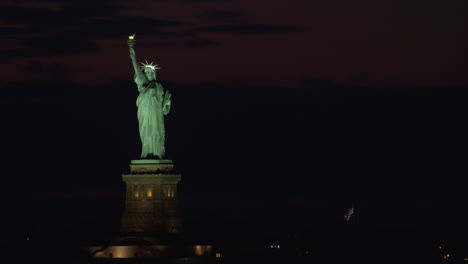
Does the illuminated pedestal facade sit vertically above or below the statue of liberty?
below

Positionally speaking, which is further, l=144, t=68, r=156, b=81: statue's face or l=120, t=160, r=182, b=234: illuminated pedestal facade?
l=144, t=68, r=156, b=81: statue's face

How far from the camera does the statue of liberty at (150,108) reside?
129 metres

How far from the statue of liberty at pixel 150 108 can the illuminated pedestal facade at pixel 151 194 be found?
1.00 m

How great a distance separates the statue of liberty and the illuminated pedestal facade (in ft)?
3.28

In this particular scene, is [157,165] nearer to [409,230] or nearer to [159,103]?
[159,103]

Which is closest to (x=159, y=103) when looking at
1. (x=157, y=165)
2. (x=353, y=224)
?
(x=157, y=165)

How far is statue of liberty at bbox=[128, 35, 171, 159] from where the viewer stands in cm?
12862

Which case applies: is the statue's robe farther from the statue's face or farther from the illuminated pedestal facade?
the illuminated pedestal facade

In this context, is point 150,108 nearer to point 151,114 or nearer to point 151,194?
point 151,114

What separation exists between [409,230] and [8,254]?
38162mm

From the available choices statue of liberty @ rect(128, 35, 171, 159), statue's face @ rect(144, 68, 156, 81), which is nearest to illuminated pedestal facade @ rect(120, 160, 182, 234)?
statue of liberty @ rect(128, 35, 171, 159)

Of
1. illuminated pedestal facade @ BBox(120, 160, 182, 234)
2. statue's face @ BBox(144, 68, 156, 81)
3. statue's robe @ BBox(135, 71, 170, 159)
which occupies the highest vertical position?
statue's face @ BBox(144, 68, 156, 81)

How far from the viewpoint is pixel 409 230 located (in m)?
161

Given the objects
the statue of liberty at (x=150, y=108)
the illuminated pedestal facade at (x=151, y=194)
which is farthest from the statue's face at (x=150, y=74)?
the illuminated pedestal facade at (x=151, y=194)
